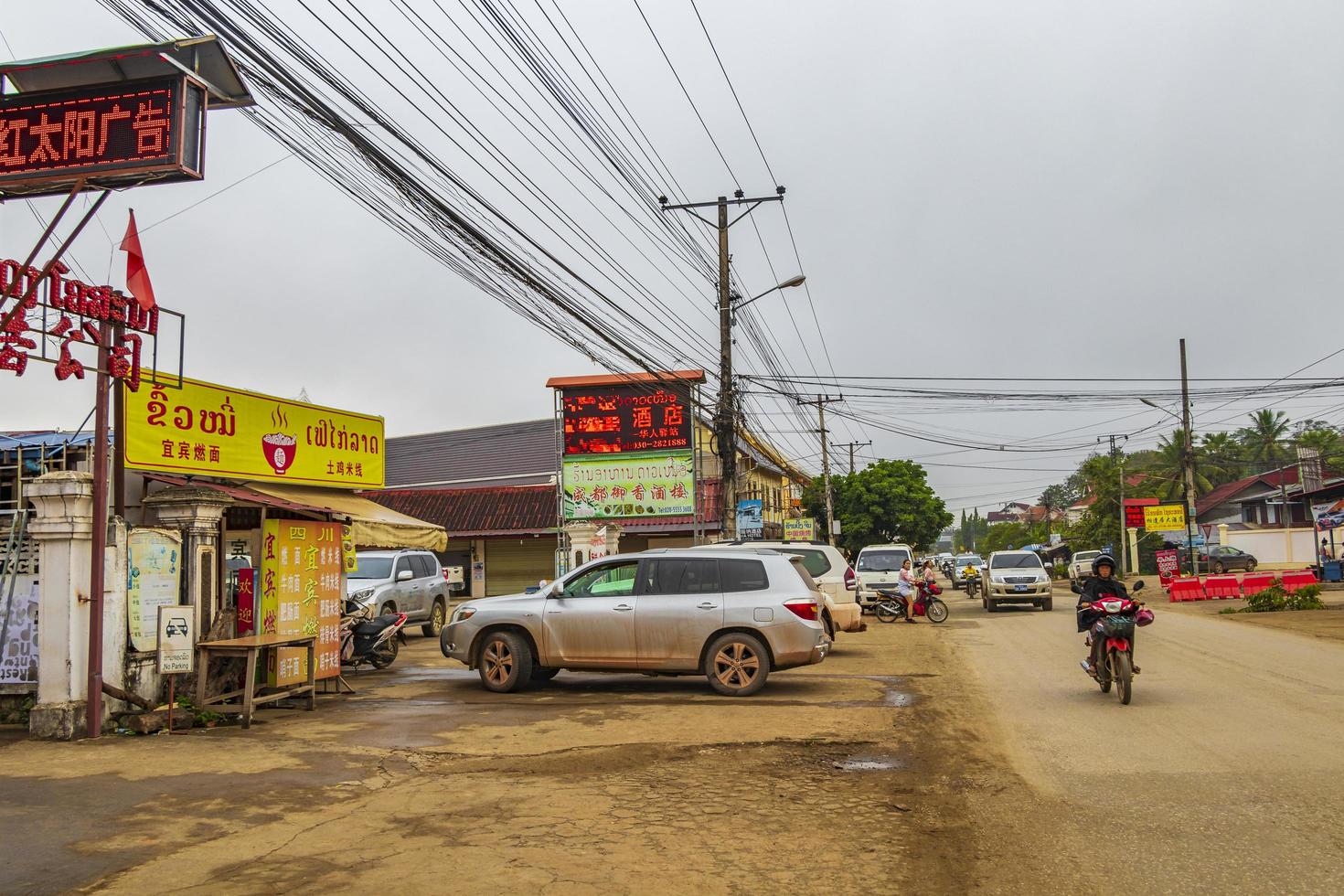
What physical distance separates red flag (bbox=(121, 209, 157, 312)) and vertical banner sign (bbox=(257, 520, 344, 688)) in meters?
2.89

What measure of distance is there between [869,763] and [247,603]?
7110 millimetres

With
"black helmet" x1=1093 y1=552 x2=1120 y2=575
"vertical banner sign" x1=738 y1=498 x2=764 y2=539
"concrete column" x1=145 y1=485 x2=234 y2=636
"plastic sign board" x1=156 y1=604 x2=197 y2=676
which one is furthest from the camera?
"vertical banner sign" x1=738 y1=498 x2=764 y2=539

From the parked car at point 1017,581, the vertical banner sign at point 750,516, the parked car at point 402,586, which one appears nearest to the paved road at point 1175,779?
the parked car at point 402,586

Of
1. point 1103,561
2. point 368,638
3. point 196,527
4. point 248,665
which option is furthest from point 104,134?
point 1103,561

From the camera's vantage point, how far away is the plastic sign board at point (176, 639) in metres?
10.1

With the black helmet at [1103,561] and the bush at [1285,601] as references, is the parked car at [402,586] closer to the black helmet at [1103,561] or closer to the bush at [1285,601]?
the black helmet at [1103,561]

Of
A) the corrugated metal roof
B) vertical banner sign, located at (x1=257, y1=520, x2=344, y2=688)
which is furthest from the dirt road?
the corrugated metal roof

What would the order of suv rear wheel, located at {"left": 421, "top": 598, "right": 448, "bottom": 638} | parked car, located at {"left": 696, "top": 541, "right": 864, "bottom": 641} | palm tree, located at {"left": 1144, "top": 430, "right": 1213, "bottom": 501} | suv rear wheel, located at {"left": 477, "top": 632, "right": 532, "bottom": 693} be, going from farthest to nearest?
palm tree, located at {"left": 1144, "top": 430, "right": 1213, "bottom": 501}, suv rear wheel, located at {"left": 421, "top": 598, "right": 448, "bottom": 638}, parked car, located at {"left": 696, "top": 541, "right": 864, "bottom": 641}, suv rear wheel, located at {"left": 477, "top": 632, "right": 532, "bottom": 693}

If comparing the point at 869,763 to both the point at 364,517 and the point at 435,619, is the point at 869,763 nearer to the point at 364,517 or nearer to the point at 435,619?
the point at 364,517

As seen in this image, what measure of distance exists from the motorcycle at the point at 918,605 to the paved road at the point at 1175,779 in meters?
11.7

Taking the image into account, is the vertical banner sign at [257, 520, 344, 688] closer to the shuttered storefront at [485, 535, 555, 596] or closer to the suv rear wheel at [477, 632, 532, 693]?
the suv rear wheel at [477, 632, 532, 693]

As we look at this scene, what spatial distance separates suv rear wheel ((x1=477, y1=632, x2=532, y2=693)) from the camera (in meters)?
12.4

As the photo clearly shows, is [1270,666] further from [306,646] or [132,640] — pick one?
[132,640]

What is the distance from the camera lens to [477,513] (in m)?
41.2
